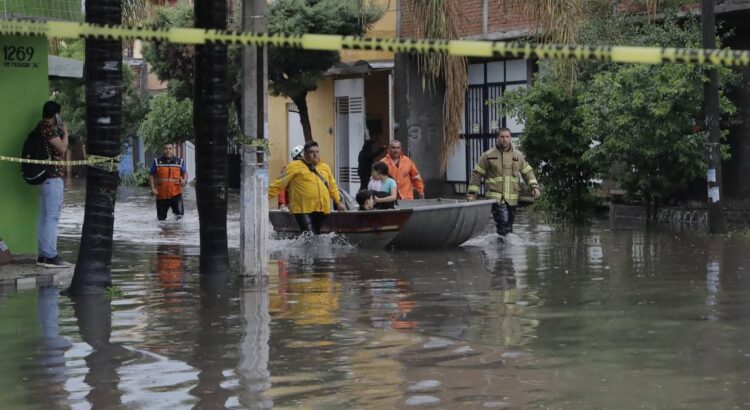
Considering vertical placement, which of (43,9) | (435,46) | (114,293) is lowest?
(114,293)

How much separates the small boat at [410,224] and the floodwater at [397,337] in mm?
1117

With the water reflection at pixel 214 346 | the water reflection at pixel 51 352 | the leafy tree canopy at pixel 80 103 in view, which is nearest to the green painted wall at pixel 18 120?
the water reflection at pixel 51 352

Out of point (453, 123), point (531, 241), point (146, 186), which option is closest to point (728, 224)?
point (531, 241)

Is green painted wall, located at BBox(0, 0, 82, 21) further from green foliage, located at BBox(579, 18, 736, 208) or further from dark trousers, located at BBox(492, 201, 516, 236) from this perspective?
green foliage, located at BBox(579, 18, 736, 208)

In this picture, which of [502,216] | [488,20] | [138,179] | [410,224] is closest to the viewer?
[410,224]

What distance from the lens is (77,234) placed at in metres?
20.8

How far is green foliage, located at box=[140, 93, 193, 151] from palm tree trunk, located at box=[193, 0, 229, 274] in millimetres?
24494

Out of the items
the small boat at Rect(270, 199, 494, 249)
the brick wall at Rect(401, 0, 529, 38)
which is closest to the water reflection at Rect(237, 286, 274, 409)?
the small boat at Rect(270, 199, 494, 249)

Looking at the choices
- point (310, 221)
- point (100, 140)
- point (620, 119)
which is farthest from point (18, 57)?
point (620, 119)

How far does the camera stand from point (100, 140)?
→ 431 inches

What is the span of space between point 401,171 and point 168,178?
5415 millimetres

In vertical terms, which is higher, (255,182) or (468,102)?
(468,102)

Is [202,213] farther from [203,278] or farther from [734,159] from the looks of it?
[734,159]

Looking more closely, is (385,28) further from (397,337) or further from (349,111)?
(397,337)
